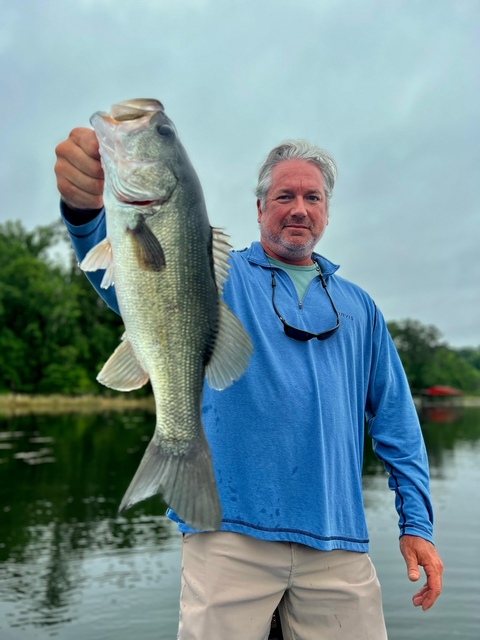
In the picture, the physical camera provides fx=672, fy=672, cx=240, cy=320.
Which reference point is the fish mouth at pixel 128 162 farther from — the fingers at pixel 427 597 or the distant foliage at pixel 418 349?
the distant foliage at pixel 418 349

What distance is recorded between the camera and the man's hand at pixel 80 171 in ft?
7.00

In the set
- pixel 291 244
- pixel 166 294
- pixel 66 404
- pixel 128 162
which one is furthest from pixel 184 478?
pixel 66 404

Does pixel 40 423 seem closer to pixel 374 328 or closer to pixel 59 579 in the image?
pixel 59 579

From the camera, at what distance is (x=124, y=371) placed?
2.22 meters

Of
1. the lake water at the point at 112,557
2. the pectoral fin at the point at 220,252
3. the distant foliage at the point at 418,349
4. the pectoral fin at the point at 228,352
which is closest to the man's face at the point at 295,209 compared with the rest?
the pectoral fin at the point at 220,252

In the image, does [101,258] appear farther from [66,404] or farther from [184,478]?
[66,404]

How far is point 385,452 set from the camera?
331 cm

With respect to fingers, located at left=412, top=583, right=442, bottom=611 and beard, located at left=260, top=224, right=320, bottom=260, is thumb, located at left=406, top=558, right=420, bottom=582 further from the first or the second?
beard, located at left=260, top=224, right=320, bottom=260

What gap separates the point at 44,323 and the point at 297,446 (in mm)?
56458

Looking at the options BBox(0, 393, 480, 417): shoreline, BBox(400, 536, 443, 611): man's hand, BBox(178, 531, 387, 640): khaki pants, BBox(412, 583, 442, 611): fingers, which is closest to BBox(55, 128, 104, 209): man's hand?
BBox(178, 531, 387, 640): khaki pants

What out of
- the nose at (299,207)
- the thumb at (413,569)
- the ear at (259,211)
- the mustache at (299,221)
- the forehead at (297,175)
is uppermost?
the forehead at (297,175)

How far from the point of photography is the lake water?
7.49 meters

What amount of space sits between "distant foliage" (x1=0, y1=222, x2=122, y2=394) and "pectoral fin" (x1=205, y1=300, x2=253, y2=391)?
50.0 m

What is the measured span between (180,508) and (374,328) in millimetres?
1548
